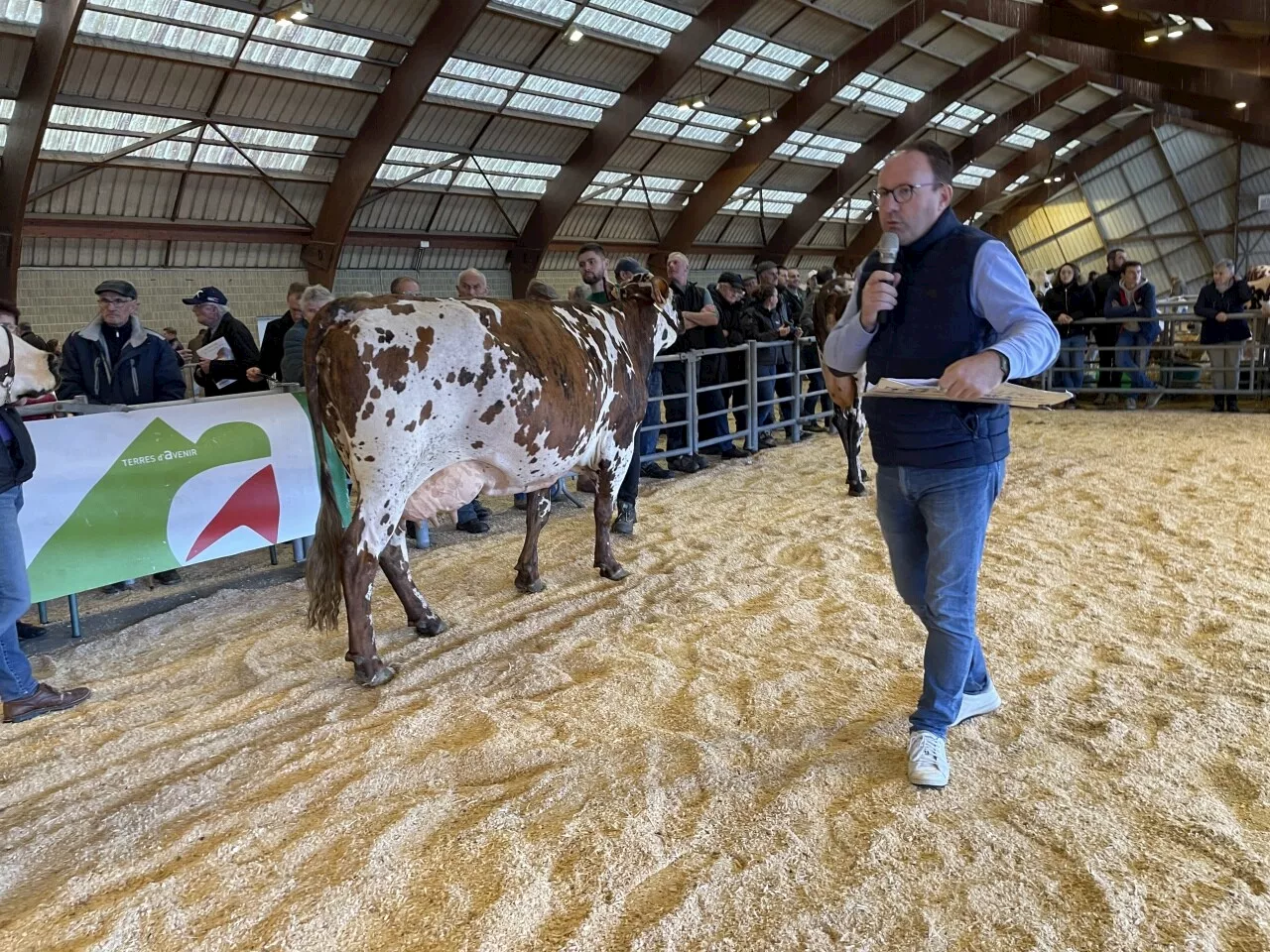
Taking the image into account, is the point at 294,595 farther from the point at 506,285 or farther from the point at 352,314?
the point at 506,285

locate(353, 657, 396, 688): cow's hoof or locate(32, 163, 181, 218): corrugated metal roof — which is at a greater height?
locate(32, 163, 181, 218): corrugated metal roof

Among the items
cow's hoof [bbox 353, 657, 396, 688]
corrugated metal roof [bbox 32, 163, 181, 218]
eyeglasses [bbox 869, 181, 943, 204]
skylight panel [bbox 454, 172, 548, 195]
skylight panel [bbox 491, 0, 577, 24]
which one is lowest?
cow's hoof [bbox 353, 657, 396, 688]

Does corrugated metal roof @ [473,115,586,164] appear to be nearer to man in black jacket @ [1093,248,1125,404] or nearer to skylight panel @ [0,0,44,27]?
skylight panel @ [0,0,44,27]

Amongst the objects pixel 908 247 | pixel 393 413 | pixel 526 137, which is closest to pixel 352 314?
pixel 393 413

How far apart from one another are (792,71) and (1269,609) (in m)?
17.3

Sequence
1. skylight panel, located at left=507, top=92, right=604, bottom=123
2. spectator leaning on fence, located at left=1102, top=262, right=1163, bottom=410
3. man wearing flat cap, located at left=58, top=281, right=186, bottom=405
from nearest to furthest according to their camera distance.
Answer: man wearing flat cap, located at left=58, top=281, right=186, bottom=405 → spectator leaning on fence, located at left=1102, top=262, right=1163, bottom=410 → skylight panel, located at left=507, top=92, right=604, bottom=123

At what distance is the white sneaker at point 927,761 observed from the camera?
2639 millimetres

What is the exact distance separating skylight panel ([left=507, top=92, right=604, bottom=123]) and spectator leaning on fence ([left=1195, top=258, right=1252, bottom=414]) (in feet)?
36.4

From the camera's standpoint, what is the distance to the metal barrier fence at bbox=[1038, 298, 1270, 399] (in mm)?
10180

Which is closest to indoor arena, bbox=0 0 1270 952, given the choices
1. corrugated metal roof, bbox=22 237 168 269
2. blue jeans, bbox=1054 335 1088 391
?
blue jeans, bbox=1054 335 1088 391

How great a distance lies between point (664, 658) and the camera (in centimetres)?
385

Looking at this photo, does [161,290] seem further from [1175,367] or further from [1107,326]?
[1175,367]

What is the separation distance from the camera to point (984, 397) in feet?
7.63

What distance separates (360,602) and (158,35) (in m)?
11.0
